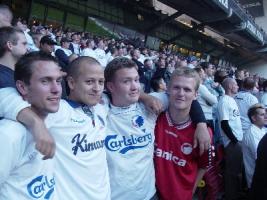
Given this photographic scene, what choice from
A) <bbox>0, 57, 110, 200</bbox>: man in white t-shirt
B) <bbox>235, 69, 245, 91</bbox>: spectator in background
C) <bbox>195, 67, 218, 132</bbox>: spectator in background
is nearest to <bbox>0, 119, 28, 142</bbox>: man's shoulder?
<bbox>0, 57, 110, 200</bbox>: man in white t-shirt

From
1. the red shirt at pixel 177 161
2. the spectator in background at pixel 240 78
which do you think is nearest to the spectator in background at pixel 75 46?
the spectator in background at pixel 240 78

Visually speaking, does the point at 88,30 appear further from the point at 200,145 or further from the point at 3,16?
the point at 200,145

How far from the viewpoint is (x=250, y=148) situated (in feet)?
14.5

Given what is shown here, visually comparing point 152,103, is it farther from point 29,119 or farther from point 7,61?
point 7,61

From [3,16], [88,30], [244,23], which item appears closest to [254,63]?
[244,23]

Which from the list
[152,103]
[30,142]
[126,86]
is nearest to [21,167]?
[30,142]

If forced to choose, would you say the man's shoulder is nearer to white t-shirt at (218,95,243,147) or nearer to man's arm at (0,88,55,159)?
man's arm at (0,88,55,159)

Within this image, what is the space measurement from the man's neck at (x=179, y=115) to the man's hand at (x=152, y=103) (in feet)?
0.41

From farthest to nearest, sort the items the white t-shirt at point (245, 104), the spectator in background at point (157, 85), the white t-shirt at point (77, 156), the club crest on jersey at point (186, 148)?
1. the white t-shirt at point (245, 104)
2. the spectator in background at point (157, 85)
3. the club crest on jersey at point (186, 148)
4. the white t-shirt at point (77, 156)

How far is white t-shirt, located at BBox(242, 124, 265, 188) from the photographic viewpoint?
14.4ft

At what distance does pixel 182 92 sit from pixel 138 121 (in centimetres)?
36

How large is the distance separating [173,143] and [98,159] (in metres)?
0.66

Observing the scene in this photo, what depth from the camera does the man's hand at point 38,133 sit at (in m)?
1.55

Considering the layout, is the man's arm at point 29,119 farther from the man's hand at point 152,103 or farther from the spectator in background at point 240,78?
the spectator in background at point 240,78
